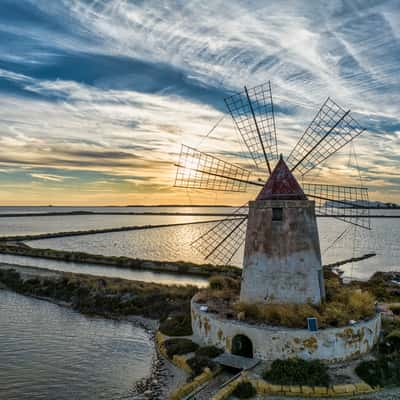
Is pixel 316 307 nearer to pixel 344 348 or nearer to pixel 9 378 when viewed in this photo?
pixel 344 348

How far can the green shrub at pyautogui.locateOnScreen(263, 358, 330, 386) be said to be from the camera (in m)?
8.84

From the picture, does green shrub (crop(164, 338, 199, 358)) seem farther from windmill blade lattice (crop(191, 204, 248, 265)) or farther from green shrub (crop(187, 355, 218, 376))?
windmill blade lattice (crop(191, 204, 248, 265))

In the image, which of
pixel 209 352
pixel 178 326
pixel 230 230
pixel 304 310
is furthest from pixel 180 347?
pixel 230 230

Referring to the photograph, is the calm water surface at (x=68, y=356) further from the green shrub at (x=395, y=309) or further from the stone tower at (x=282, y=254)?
the green shrub at (x=395, y=309)

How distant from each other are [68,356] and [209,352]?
4891 millimetres

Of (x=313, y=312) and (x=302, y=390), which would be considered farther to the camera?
(x=313, y=312)

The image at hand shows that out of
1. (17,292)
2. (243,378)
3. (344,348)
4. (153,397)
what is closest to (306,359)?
(344,348)

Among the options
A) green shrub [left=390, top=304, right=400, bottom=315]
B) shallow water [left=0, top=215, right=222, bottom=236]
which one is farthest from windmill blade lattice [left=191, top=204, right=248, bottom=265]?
shallow water [left=0, top=215, right=222, bottom=236]

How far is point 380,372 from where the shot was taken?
9.34 metres

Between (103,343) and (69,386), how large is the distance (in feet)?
10.6

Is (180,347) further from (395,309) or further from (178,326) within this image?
(395,309)

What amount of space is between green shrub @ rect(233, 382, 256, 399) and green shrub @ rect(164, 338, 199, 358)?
2534mm

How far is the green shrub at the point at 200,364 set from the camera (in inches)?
385

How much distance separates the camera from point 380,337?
11336mm
